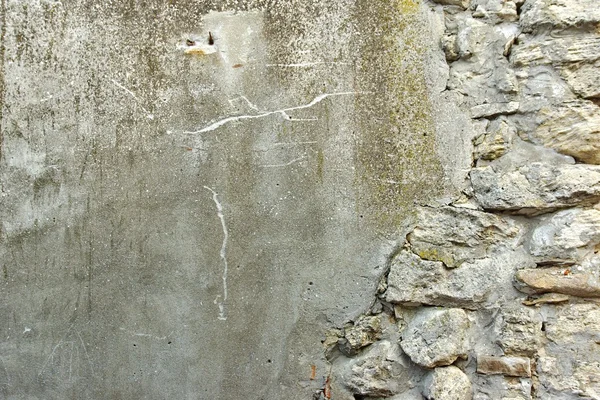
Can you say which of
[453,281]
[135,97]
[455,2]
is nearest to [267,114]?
[135,97]

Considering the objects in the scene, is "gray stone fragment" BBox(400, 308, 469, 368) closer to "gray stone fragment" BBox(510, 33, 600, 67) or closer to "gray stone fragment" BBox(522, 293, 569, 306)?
"gray stone fragment" BBox(522, 293, 569, 306)

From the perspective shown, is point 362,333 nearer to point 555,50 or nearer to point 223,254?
point 223,254

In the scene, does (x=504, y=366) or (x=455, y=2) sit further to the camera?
(x=455, y=2)

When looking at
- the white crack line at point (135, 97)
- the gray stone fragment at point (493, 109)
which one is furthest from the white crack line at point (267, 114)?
the gray stone fragment at point (493, 109)

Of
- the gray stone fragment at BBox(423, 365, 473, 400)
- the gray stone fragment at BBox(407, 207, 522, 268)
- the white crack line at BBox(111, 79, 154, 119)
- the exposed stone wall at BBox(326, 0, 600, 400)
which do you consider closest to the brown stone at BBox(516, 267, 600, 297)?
the exposed stone wall at BBox(326, 0, 600, 400)

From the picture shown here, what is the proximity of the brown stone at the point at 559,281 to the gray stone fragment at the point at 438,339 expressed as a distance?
224 mm

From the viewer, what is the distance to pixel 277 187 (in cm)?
178

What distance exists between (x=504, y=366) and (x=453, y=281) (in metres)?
0.31

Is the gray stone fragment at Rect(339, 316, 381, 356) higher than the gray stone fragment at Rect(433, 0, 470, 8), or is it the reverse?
the gray stone fragment at Rect(433, 0, 470, 8)

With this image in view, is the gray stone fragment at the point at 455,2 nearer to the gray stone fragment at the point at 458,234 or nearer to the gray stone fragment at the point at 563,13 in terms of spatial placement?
the gray stone fragment at the point at 563,13

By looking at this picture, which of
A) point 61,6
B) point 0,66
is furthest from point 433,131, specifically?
point 0,66

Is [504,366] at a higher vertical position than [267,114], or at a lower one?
lower

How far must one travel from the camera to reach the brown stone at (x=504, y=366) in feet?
5.28

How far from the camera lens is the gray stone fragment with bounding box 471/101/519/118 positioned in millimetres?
1688
